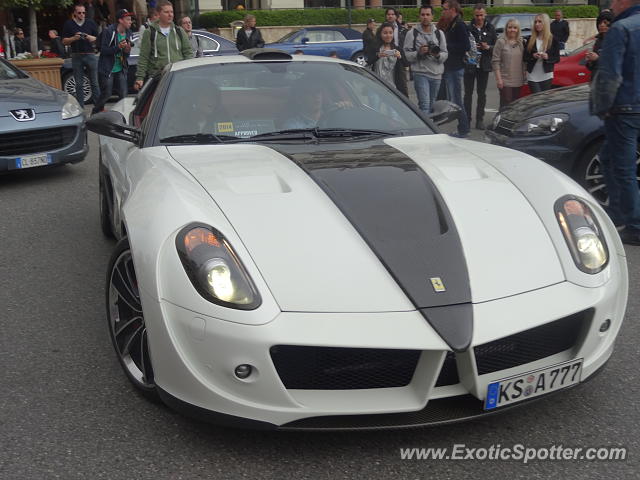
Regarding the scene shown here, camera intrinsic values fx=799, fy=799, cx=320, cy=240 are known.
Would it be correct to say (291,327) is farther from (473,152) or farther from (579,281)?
(473,152)

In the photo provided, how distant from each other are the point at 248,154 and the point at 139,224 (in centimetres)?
85

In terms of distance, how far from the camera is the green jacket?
920 cm

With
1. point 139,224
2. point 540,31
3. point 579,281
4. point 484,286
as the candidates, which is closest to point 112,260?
point 139,224

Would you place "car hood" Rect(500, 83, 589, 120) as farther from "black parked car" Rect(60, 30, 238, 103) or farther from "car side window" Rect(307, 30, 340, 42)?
"car side window" Rect(307, 30, 340, 42)

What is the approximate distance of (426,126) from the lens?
14.6 feet

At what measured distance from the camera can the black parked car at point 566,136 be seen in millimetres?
6207

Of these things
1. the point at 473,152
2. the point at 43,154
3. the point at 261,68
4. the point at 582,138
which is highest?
the point at 261,68

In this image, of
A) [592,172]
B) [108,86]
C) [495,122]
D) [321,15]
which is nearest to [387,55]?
[495,122]

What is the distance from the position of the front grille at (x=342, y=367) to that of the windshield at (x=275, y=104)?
182 centimetres

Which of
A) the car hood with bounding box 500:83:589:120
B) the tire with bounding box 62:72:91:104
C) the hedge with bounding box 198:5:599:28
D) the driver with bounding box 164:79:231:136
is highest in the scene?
the driver with bounding box 164:79:231:136

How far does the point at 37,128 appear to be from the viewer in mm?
7879

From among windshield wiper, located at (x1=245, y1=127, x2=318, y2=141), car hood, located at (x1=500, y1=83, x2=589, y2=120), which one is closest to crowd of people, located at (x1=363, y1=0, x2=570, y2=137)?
car hood, located at (x1=500, y1=83, x2=589, y2=120)

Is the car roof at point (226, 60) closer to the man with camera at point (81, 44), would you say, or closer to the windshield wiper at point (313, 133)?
the windshield wiper at point (313, 133)

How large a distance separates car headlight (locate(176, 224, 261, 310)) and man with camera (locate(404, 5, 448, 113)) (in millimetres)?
7511
